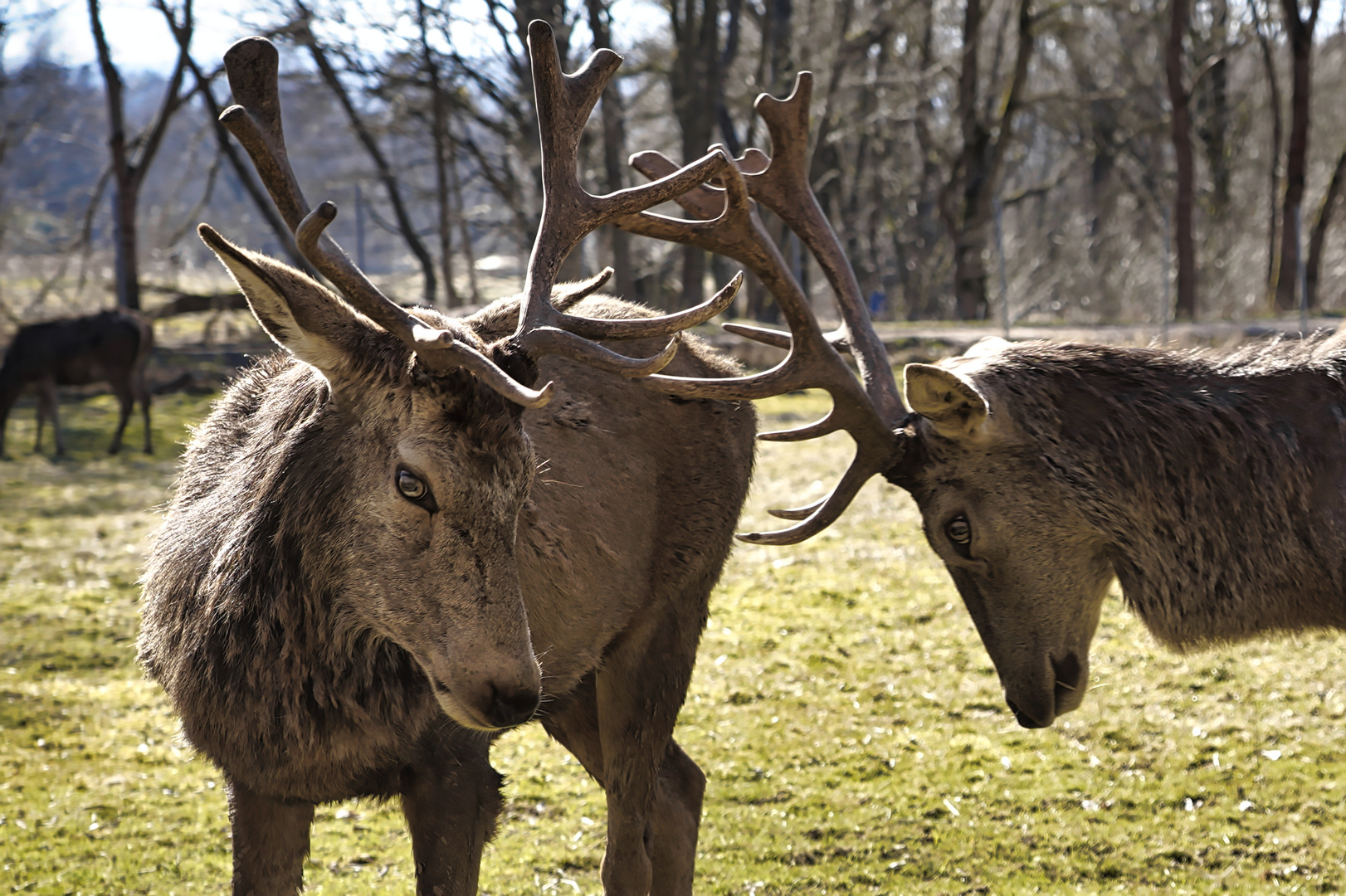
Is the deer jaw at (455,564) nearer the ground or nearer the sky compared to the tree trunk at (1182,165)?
nearer the ground

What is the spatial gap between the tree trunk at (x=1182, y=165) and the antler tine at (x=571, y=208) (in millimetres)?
18079

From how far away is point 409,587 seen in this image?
2488 millimetres

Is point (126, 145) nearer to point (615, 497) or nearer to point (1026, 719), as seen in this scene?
point (615, 497)

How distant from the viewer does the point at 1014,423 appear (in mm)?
3516

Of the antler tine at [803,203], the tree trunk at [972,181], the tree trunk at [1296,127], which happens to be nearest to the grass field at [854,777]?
the antler tine at [803,203]

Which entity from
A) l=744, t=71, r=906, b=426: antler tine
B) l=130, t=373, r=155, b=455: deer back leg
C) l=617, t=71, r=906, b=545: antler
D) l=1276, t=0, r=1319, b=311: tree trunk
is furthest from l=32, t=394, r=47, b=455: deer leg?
l=1276, t=0, r=1319, b=311: tree trunk

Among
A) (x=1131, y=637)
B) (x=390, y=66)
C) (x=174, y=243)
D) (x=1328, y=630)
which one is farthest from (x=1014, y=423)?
(x=174, y=243)

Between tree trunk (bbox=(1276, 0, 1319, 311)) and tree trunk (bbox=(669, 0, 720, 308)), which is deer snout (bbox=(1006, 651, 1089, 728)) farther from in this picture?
tree trunk (bbox=(1276, 0, 1319, 311))

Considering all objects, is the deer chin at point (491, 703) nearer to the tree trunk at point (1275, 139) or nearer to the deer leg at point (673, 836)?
the deer leg at point (673, 836)

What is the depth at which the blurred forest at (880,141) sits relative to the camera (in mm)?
19719

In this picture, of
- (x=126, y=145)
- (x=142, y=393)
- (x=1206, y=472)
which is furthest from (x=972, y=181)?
(x=1206, y=472)

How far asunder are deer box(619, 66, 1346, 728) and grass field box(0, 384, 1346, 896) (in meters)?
0.88

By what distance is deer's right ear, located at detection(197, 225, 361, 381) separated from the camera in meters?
2.34

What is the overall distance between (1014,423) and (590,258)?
3187 centimetres
